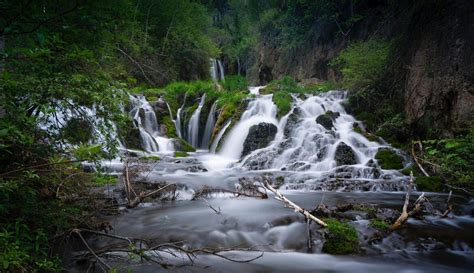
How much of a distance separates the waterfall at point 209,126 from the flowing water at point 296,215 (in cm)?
295

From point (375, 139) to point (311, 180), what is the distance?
13.7ft

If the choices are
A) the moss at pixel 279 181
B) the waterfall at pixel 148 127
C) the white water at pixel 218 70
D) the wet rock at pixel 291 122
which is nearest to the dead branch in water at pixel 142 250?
the moss at pixel 279 181

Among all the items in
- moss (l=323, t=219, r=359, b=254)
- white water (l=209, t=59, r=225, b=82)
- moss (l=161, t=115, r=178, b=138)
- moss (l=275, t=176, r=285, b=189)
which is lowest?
moss (l=323, t=219, r=359, b=254)

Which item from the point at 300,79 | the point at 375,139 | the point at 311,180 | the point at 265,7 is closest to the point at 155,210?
the point at 311,180

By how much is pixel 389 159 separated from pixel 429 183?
6.44ft

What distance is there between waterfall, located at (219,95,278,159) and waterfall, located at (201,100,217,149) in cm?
214

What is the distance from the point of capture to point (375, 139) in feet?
38.7

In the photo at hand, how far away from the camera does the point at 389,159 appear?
10.2 m

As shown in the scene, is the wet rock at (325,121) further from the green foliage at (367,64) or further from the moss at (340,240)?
the moss at (340,240)

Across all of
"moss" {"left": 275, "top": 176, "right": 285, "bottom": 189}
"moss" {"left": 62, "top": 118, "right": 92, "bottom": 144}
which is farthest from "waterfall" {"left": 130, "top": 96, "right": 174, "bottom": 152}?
"moss" {"left": 62, "top": 118, "right": 92, "bottom": 144}

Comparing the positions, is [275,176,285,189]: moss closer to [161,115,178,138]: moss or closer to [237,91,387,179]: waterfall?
[237,91,387,179]: waterfall

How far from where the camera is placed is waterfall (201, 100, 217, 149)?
53.9ft

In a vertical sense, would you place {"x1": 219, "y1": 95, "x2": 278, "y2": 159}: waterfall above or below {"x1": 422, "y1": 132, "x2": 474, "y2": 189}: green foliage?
above

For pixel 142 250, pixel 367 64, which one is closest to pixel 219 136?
pixel 367 64
